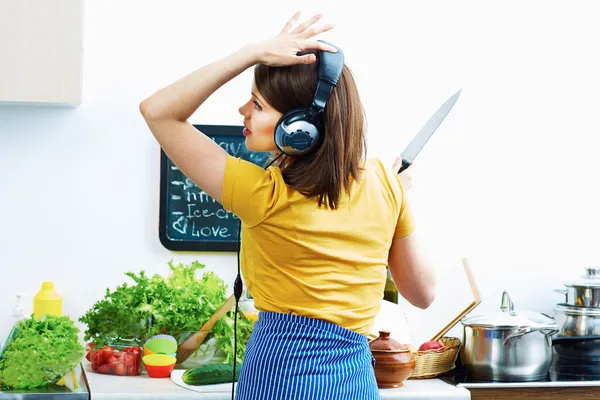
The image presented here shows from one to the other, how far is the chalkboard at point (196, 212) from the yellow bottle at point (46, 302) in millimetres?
361

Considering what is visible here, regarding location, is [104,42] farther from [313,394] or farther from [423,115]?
[313,394]

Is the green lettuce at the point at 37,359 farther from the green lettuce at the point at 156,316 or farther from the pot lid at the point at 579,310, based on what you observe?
the pot lid at the point at 579,310

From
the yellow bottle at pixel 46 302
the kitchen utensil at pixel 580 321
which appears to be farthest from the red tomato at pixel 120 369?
the kitchen utensil at pixel 580 321

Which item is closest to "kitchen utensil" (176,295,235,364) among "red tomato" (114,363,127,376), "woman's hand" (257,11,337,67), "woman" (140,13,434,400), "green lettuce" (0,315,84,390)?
"red tomato" (114,363,127,376)

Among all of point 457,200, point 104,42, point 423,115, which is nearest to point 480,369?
point 457,200

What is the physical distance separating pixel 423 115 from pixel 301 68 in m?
1.49

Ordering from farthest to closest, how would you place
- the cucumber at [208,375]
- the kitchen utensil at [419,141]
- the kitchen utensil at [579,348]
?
the kitchen utensil at [579,348], the cucumber at [208,375], the kitchen utensil at [419,141]

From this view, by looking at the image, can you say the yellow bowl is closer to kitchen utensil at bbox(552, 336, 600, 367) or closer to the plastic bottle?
the plastic bottle

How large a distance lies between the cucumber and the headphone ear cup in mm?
841

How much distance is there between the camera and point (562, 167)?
280cm

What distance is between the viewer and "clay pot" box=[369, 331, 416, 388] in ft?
6.64

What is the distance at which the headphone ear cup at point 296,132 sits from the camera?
49.0 inches

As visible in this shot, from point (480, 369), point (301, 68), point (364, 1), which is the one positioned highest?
point (364, 1)

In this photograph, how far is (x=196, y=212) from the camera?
102 inches
